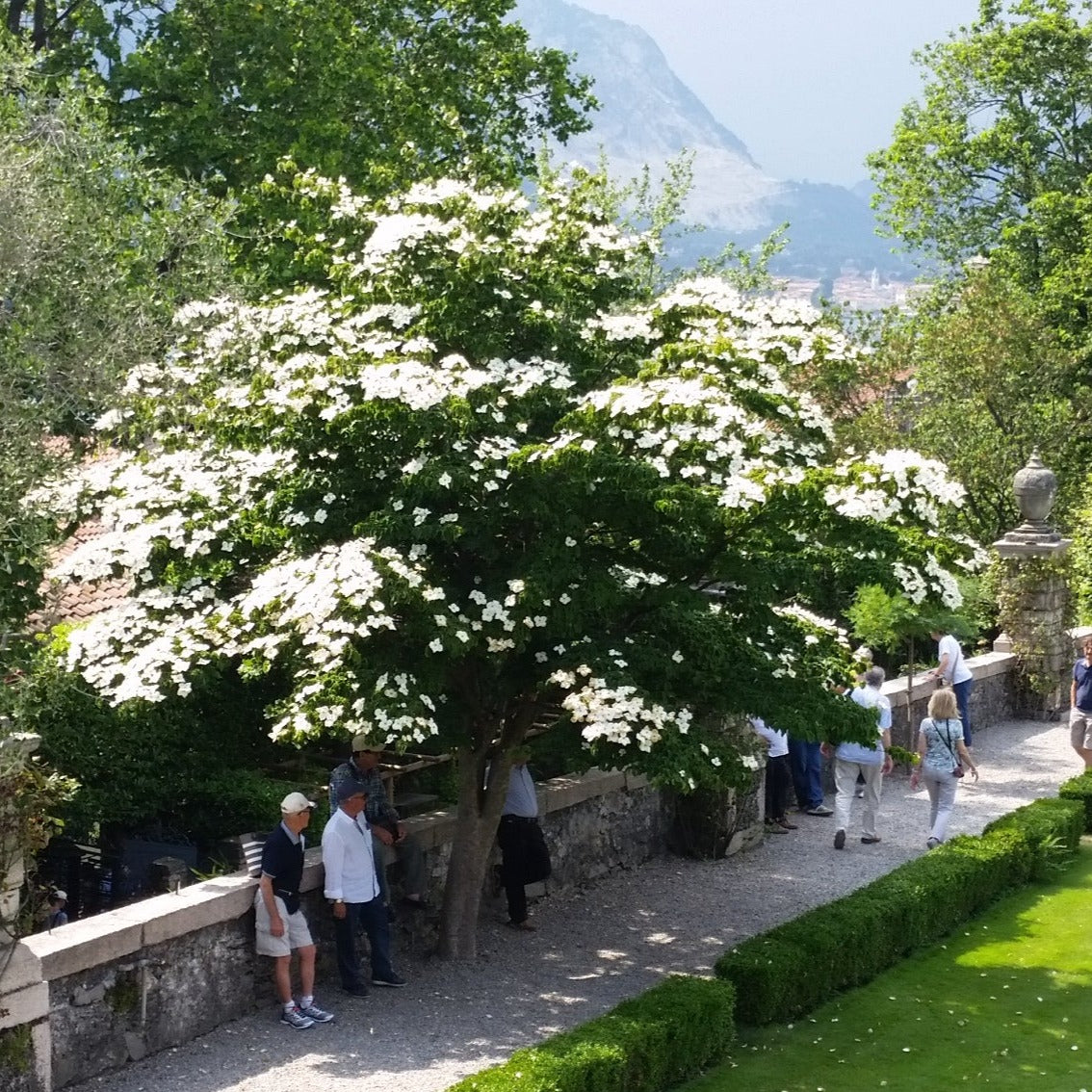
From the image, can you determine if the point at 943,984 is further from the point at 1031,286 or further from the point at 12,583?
the point at 1031,286

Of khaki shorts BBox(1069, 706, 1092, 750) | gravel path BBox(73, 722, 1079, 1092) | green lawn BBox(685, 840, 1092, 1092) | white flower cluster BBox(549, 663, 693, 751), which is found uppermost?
white flower cluster BBox(549, 663, 693, 751)

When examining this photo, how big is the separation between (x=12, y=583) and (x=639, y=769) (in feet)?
15.0

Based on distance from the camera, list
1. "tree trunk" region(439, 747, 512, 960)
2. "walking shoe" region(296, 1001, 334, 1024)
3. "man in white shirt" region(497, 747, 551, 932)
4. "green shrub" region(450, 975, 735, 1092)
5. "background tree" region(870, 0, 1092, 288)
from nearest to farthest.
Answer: "green shrub" region(450, 975, 735, 1092)
"walking shoe" region(296, 1001, 334, 1024)
"tree trunk" region(439, 747, 512, 960)
"man in white shirt" region(497, 747, 551, 932)
"background tree" region(870, 0, 1092, 288)

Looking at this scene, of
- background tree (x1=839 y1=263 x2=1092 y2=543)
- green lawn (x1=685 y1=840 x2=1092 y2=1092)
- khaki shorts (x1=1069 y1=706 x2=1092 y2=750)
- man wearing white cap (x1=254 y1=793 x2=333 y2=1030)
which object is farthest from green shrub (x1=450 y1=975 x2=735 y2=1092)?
background tree (x1=839 y1=263 x2=1092 y2=543)

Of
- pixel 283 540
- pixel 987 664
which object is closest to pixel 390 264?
pixel 283 540

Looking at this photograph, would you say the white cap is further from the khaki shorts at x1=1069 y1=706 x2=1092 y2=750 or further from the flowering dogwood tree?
the khaki shorts at x1=1069 y1=706 x2=1092 y2=750

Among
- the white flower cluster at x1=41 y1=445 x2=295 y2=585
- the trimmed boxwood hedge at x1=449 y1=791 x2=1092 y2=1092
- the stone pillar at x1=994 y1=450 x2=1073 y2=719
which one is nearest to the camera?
the trimmed boxwood hedge at x1=449 y1=791 x2=1092 y2=1092

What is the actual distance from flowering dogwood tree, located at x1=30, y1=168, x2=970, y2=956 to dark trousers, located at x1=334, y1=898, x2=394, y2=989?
0.89 m

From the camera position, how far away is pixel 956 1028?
1154 cm

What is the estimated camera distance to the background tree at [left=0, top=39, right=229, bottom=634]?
14336mm

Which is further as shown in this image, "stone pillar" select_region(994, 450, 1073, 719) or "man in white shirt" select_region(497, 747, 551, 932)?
"stone pillar" select_region(994, 450, 1073, 719)

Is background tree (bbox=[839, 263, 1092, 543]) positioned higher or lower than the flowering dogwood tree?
higher

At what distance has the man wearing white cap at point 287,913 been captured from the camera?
10758 mm

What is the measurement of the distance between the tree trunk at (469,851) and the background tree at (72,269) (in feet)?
13.7
